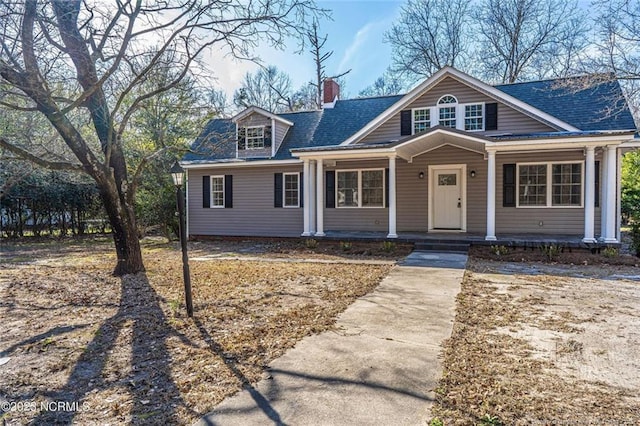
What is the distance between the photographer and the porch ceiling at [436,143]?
1002 centimetres

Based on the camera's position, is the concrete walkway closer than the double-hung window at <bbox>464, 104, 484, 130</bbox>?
Yes

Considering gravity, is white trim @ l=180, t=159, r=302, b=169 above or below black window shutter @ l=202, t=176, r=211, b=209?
above

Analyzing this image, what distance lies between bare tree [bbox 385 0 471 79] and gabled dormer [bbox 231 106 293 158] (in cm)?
1222

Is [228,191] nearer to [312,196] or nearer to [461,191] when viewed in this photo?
[312,196]

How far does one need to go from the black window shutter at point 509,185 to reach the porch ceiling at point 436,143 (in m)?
0.88

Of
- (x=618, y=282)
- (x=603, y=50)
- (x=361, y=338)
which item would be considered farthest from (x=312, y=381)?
(x=603, y=50)

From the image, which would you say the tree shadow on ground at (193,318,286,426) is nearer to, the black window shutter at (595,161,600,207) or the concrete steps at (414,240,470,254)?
the concrete steps at (414,240,470,254)

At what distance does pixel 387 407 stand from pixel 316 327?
69.5 inches

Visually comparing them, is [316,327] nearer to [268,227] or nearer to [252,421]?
[252,421]

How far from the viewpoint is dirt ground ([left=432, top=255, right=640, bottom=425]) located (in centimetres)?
254

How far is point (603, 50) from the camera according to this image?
9758 mm

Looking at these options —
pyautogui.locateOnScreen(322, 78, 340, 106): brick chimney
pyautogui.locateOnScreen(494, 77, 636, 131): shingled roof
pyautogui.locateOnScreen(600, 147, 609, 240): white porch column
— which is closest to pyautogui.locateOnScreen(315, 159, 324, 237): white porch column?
pyautogui.locateOnScreen(322, 78, 340, 106): brick chimney

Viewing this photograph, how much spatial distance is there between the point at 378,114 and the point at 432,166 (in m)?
2.76

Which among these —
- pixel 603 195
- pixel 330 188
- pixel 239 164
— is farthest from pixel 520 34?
pixel 239 164
